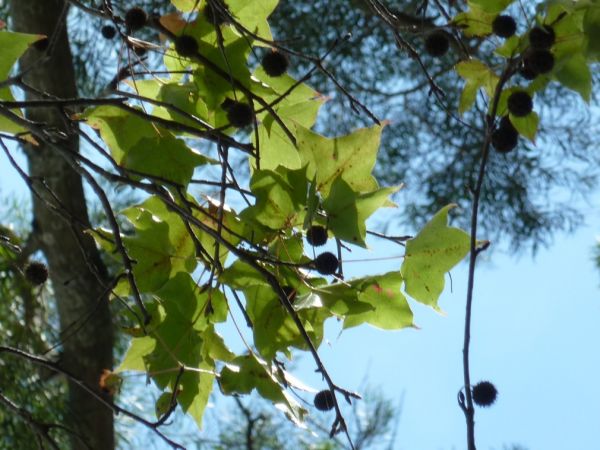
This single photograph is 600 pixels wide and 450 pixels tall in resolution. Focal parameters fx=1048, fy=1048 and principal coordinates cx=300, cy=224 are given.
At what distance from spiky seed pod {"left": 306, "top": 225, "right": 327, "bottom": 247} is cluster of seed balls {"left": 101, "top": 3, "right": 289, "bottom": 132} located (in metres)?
0.12

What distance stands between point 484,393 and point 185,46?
410mm

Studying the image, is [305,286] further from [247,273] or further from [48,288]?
[48,288]

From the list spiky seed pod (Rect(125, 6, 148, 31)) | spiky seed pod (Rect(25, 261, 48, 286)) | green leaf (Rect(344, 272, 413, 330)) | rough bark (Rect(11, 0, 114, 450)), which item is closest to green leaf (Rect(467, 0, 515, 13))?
green leaf (Rect(344, 272, 413, 330))

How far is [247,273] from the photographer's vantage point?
37.3 inches

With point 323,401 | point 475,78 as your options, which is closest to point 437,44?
point 475,78

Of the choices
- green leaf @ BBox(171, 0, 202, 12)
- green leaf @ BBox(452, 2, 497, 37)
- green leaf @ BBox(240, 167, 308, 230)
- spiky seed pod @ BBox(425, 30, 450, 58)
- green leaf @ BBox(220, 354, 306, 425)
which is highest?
spiky seed pod @ BBox(425, 30, 450, 58)

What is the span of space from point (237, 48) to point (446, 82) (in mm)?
2209

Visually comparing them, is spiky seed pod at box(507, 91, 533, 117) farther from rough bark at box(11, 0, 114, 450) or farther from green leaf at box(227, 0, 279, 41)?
rough bark at box(11, 0, 114, 450)

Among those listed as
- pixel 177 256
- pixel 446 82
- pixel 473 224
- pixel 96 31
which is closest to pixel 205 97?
pixel 177 256

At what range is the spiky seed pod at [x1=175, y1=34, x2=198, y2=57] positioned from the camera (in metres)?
0.96

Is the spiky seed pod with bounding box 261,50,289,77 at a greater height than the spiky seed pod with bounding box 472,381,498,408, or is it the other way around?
the spiky seed pod with bounding box 261,50,289,77

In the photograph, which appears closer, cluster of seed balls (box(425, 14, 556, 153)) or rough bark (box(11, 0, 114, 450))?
cluster of seed balls (box(425, 14, 556, 153))

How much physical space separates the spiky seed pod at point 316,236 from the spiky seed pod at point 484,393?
182 millimetres

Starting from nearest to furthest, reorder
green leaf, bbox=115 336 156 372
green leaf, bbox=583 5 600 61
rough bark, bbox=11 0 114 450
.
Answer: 1. green leaf, bbox=583 5 600 61
2. green leaf, bbox=115 336 156 372
3. rough bark, bbox=11 0 114 450
